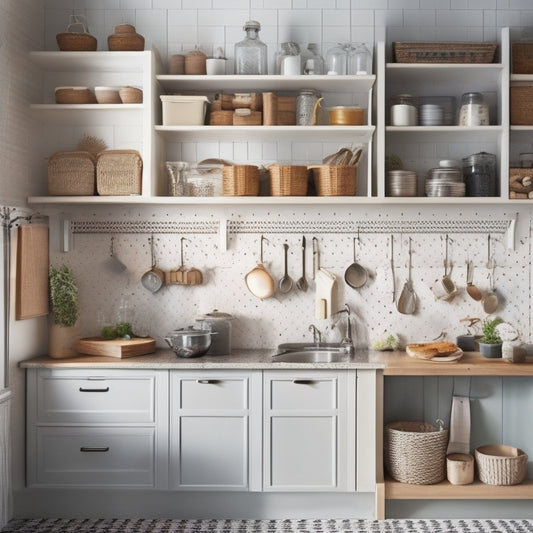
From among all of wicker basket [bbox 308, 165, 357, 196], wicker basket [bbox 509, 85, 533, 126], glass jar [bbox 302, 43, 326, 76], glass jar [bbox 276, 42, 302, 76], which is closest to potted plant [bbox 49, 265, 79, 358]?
wicker basket [bbox 308, 165, 357, 196]

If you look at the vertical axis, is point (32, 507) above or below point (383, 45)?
below

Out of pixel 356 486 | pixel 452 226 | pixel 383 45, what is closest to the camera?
pixel 356 486

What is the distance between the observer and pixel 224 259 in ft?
14.8

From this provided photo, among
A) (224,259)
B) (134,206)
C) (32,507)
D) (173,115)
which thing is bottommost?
(32,507)

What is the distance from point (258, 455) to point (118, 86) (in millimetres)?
2269

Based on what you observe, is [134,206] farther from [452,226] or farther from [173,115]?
[452,226]

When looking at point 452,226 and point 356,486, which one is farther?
point 452,226

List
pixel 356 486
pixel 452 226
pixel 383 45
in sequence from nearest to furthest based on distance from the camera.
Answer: pixel 356 486
pixel 383 45
pixel 452 226

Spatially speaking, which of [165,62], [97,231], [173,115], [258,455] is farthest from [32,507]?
[165,62]

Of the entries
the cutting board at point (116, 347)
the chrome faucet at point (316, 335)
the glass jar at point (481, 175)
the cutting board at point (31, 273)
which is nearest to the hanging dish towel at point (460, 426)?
the chrome faucet at point (316, 335)

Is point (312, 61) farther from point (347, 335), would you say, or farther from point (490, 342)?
point (490, 342)

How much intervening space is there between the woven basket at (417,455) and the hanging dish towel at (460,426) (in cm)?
10

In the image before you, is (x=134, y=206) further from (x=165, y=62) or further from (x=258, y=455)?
(x=258, y=455)

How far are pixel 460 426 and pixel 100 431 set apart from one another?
1933mm
